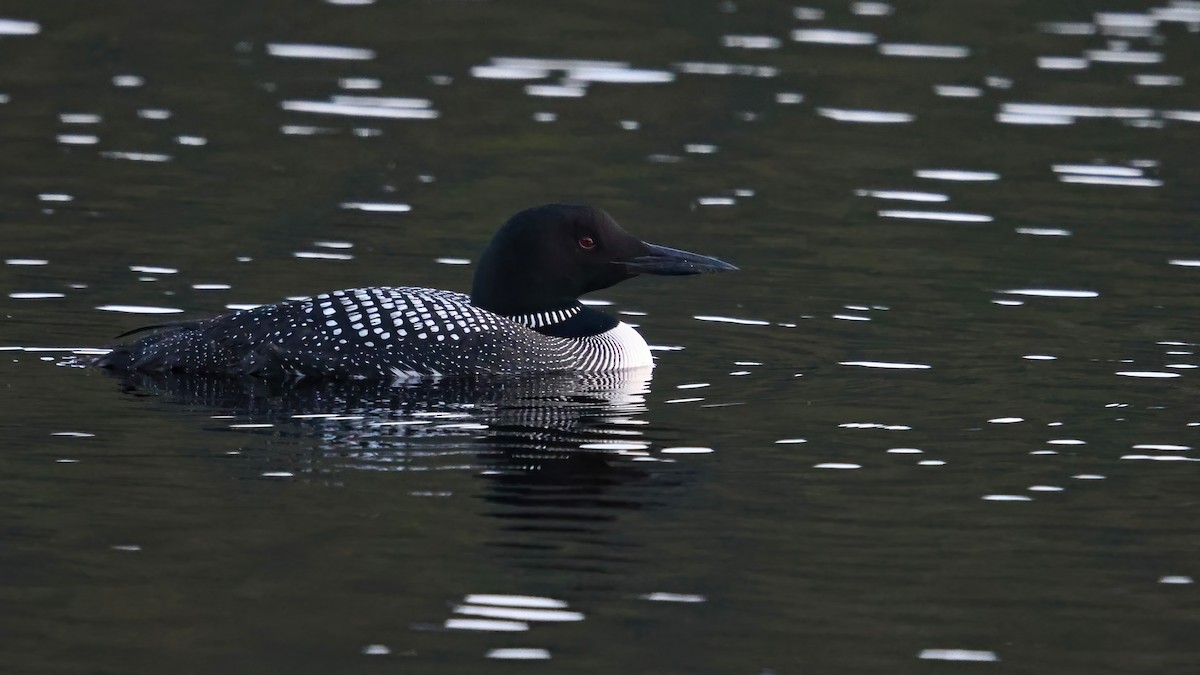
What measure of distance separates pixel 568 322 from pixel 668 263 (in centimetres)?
44

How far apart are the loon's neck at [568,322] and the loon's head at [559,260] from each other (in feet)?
0.08

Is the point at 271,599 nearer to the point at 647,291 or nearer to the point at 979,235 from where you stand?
the point at 647,291

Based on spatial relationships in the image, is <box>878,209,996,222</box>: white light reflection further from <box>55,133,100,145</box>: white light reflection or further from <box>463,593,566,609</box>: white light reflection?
<box>463,593,566,609</box>: white light reflection

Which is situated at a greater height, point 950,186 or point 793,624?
point 950,186

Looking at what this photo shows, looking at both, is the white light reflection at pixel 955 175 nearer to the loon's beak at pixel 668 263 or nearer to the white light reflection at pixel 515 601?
the loon's beak at pixel 668 263

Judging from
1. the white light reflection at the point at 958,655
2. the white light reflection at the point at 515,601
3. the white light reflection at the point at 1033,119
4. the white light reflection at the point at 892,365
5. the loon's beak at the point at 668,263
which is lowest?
the white light reflection at the point at 958,655

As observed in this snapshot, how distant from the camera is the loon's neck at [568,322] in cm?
839

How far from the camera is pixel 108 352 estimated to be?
8.03 m

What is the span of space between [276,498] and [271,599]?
88 centimetres

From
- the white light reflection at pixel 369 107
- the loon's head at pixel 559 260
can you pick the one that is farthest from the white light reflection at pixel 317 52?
the loon's head at pixel 559 260

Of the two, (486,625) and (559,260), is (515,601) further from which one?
(559,260)

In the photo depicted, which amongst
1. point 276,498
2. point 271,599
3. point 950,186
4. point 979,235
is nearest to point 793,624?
point 271,599

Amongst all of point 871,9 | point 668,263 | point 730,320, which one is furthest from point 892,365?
point 871,9

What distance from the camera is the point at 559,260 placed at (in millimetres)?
8352
